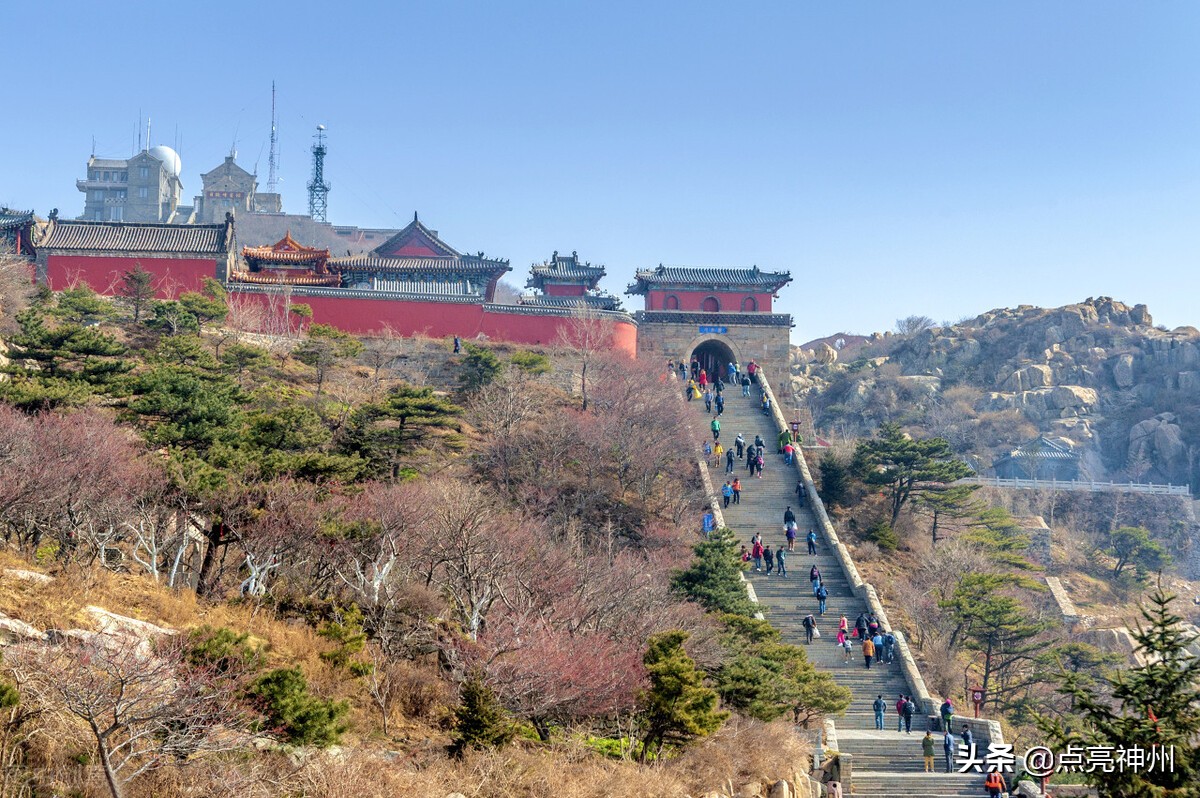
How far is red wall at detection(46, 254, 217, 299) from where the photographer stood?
3803 centimetres

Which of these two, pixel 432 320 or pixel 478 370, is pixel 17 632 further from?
pixel 432 320

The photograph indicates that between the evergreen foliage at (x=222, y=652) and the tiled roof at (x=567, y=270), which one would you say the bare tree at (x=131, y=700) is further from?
the tiled roof at (x=567, y=270)

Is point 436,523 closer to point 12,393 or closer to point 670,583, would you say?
point 670,583

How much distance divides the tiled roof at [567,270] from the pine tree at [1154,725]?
3800 centimetres

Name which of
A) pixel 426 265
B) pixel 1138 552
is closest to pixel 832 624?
pixel 426 265

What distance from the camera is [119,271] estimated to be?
38.4 metres

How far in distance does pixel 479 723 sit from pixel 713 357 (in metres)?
35.4

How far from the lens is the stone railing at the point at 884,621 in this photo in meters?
19.3

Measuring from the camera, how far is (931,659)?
23656mm

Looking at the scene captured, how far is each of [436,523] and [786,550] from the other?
1119 cm

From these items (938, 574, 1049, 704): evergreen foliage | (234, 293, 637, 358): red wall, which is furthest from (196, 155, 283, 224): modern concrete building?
(938, 574, 1049, 704): evergreen foliage

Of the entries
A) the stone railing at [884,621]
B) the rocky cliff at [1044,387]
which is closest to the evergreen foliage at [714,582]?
the stone railing at [884,621]

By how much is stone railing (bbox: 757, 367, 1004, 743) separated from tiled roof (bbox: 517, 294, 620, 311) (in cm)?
1293

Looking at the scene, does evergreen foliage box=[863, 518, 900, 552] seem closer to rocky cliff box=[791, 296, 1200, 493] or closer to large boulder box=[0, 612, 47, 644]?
large boulder box=[0, 612, 47, 644]
